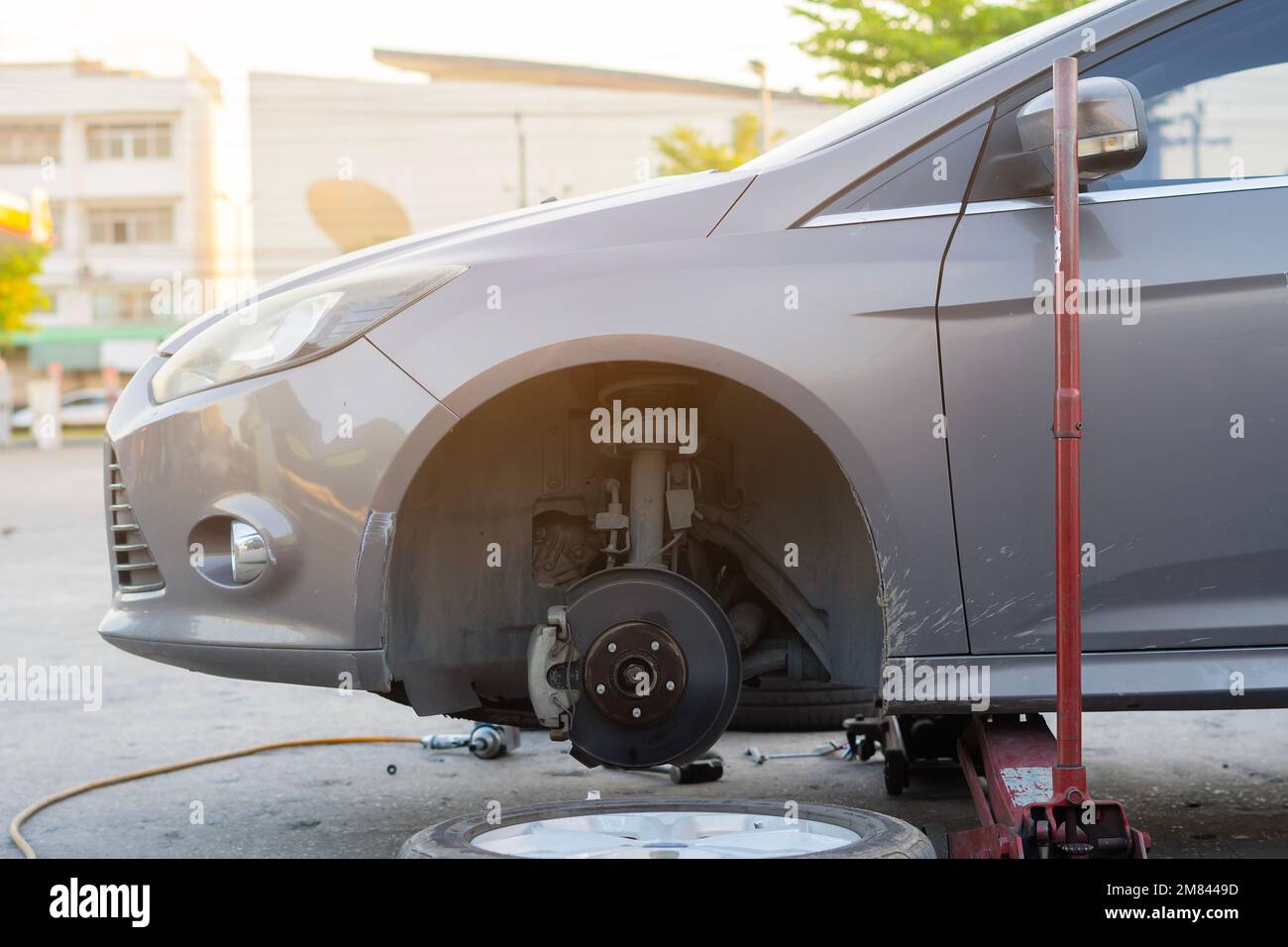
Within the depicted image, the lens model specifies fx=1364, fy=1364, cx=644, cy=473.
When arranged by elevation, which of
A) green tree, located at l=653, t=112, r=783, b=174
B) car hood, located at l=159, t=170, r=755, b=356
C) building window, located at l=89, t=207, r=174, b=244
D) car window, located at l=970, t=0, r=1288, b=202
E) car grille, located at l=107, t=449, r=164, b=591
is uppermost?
building window, located at l=89, t=207, r=174, b=244

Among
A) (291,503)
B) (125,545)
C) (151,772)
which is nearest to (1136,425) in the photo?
(291,503)

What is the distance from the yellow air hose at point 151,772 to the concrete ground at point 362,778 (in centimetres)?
3

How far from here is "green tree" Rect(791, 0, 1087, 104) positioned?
61.2ft

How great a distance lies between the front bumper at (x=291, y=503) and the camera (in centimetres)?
243

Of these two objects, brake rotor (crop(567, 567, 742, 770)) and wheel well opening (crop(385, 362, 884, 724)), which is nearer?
brake rotor (crop(567, 567, 742, 770))

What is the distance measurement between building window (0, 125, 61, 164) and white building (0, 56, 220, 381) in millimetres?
36

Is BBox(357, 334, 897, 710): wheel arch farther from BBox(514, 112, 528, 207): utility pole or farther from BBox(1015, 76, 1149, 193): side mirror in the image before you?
BBox(514, 112, 528, 207): utility pole

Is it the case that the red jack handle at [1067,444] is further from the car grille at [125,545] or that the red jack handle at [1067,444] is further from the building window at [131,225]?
the building window at [131,225]

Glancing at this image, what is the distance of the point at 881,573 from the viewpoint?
2424mm

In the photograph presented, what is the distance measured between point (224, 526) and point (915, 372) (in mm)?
1303

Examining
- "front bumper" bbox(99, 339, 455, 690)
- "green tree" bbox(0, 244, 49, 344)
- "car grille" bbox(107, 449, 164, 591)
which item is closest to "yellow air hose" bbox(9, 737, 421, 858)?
"car grille" bbox(107, 449, 164, 591)

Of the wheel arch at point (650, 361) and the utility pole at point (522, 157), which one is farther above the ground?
the utility pole at point (522, 157)

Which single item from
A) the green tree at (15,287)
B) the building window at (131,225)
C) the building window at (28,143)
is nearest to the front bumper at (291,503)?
the green tree at (15,287)
